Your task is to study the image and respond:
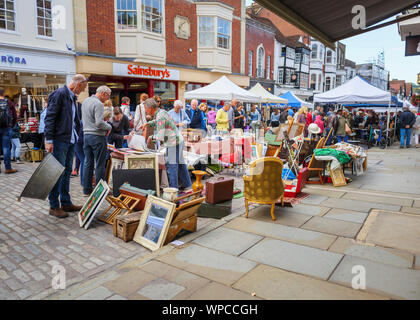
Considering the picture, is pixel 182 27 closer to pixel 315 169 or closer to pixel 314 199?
pixel 315 169

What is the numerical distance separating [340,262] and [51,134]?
4.23 meters

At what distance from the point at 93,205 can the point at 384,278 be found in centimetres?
367

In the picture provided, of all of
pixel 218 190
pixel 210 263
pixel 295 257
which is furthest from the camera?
pixel 218 190

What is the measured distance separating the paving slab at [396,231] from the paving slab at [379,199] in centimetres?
84

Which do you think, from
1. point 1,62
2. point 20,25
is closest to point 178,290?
point 1,62

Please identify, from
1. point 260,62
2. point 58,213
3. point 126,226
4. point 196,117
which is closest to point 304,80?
point 260,62

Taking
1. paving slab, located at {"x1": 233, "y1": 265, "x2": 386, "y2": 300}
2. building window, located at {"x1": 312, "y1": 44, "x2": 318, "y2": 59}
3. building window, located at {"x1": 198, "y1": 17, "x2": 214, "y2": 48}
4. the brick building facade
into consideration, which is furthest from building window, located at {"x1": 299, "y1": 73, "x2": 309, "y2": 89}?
paving slab, located at {"x1": 233, "y1": 265, "x2": 386, "y2": 300}

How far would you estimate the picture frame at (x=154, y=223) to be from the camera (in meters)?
3.91

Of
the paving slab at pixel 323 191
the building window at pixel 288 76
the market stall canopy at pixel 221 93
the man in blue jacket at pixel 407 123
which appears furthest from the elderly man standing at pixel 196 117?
the building window at pixel 288 76

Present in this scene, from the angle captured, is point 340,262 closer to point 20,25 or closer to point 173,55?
point 20,25

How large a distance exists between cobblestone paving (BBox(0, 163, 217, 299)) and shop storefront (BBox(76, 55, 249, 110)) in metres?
10.6

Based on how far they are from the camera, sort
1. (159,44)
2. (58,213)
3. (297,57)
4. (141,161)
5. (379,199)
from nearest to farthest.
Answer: (58,213) < (141,161) < (379,199) < (159,44) < (297,57)

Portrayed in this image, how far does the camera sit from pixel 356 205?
19.1 feet

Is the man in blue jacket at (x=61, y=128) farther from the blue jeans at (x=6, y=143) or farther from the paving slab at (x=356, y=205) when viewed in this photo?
the paving slab at (x=356, y=205)
